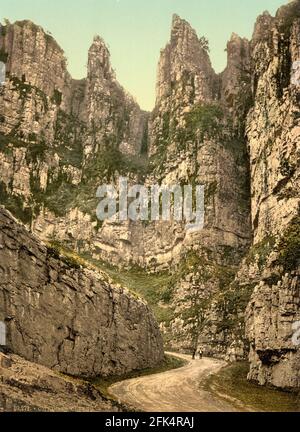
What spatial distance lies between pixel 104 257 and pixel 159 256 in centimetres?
1402

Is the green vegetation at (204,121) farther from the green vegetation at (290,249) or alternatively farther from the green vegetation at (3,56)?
the green vegetation at (290,249)

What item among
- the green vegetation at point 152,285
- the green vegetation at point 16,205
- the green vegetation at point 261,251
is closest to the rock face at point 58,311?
the green vegetation at point 261,251

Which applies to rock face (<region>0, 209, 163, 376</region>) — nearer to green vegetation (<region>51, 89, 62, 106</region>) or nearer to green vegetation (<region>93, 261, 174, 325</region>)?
green vegetation (<region>93, 261, 174, 325</region>)

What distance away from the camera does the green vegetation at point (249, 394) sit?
42513mm

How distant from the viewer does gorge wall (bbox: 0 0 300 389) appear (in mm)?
99000

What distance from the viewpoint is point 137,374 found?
5775 cm

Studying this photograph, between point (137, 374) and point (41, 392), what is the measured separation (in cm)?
2530

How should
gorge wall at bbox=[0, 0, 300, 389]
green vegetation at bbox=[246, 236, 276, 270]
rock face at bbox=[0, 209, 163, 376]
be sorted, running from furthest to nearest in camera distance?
gorge wall at bbox=[0, 0, 300, 389] < green vegetation at bbox=[246, 236, 276, 270] < rock face at bbox=[0, 209, 163, 376]

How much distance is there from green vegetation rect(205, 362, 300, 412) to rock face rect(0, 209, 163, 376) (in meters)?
10.4

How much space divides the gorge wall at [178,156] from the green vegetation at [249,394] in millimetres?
20826

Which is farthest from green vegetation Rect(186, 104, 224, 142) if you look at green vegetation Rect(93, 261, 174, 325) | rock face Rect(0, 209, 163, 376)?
rock face Rect(0, 209, 163, 376)

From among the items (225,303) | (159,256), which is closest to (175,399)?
(225,303)

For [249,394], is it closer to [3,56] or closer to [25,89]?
[25,89]

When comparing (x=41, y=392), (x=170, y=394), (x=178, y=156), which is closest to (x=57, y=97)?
(x=178, y=156)
